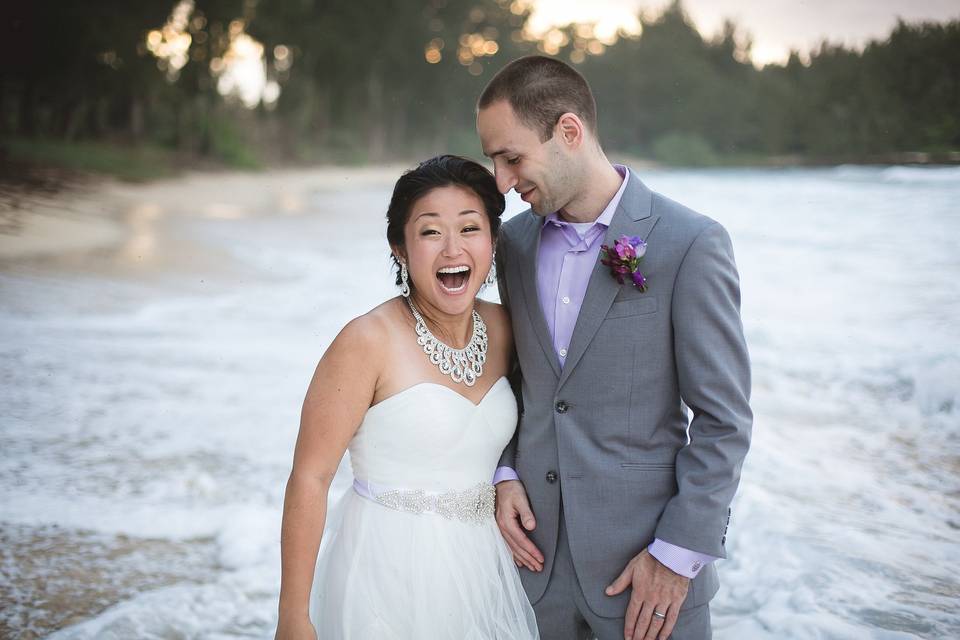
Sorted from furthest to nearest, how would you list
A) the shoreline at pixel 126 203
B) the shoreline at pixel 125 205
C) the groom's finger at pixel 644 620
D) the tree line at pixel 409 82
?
the shoreline at pixel 125 205, the shoreline at pixel 126 203, the tree line at pixel 409 82, the groom's finger at pixel 644 620

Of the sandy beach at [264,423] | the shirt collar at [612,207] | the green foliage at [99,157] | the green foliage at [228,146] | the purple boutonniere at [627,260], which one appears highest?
the green foliage at [228,146]

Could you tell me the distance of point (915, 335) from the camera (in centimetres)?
1063

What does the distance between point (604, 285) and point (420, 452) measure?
71 cm

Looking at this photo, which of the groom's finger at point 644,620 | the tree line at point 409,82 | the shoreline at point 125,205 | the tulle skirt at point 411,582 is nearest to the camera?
the groom's finger at point 644,620

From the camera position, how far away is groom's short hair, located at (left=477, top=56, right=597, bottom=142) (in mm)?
2295

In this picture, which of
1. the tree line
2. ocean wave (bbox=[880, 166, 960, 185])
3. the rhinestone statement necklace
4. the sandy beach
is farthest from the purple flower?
ocean wave (bbox=[880, 166, 960, 185])

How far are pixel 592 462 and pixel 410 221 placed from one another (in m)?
0.86

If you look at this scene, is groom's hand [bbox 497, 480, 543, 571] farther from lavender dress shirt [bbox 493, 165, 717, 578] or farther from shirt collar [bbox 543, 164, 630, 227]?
shirt collar [bbox 543, 164, 630, 227]

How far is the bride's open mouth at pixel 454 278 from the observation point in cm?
224

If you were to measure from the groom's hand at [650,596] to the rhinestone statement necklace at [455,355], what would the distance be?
0.70 metres

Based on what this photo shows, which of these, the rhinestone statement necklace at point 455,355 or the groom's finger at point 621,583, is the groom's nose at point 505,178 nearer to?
the rhinestone statement necklace at point 455,355

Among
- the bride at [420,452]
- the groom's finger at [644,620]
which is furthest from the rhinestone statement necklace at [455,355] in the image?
the groom's finger at [644,620]

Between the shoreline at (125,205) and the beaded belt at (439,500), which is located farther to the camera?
the shoreline at (125,205)

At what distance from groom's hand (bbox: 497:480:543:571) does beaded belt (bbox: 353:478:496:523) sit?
0.17ft
